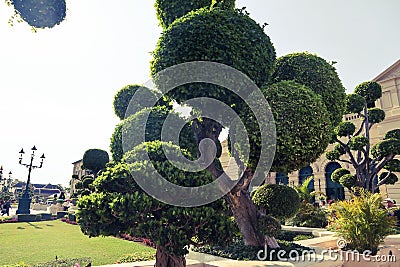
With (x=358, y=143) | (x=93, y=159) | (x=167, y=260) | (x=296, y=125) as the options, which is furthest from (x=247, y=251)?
(x=93, y=159)

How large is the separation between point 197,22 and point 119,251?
701 centimetres

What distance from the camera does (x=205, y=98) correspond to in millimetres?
5188

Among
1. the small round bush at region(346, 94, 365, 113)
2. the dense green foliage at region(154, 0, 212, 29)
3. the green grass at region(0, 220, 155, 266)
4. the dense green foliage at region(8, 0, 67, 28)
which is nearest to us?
the dense green foliage at region(8, 0, 67, 28)

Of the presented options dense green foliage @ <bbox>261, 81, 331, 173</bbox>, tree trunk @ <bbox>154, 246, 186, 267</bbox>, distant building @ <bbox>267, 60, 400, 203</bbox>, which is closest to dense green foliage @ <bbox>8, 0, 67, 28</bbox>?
dense green foliage @ <bbox>261, 81, 331, 173</bbox>

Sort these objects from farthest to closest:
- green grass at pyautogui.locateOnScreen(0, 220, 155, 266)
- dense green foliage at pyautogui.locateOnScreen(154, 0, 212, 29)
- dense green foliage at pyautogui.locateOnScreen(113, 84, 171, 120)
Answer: green grass at pyautogui.locateOnScreen(0, 220, 155, 266)
dense green foliage at pyautogui.locateOnScreen(154, 0, 212, 29)
dense green foliage at pyautogui.locateOnScreen(113, 84, 171, 120)

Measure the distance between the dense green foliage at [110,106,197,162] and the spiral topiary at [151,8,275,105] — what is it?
454 millimetres

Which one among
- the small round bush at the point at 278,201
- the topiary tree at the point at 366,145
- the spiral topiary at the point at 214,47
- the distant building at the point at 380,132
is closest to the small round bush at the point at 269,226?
the small round bush at the point at 278,201

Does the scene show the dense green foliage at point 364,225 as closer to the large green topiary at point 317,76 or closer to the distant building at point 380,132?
the large green topiary at point 317,76

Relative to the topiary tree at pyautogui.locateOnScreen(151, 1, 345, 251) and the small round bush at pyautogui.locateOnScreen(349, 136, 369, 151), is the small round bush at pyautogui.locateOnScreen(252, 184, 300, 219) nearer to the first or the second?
the topiary tree at pyautogui.locateOnScreen(151, 1, 345, 251)

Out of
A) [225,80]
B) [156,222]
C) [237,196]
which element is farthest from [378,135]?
[156,222]

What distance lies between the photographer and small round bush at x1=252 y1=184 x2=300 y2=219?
6.64 m

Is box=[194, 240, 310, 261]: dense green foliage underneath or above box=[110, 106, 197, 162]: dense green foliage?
underneath

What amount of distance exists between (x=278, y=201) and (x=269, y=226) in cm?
66

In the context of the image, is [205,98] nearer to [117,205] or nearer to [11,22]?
[117,205]
